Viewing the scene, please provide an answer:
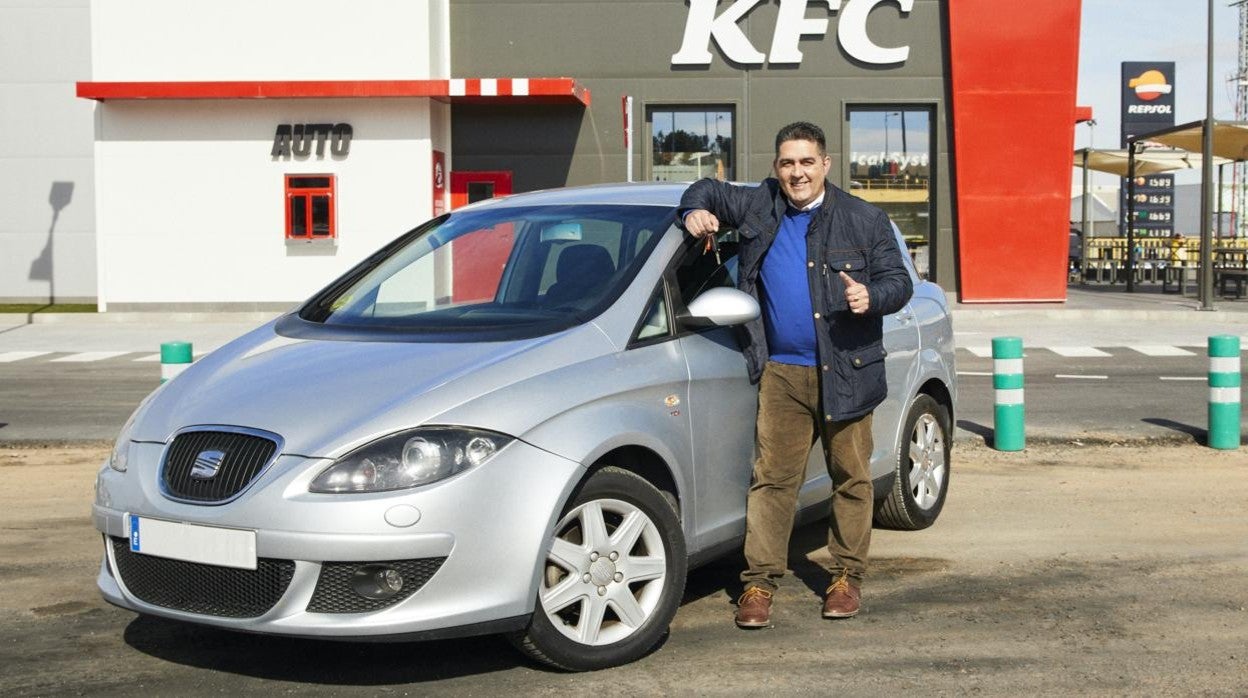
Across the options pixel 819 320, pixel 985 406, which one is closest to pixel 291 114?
pixel 985 406

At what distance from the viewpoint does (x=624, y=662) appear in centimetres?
483

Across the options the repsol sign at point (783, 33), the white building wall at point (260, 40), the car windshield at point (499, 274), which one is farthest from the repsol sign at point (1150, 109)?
the car windshield at point (499, 274)

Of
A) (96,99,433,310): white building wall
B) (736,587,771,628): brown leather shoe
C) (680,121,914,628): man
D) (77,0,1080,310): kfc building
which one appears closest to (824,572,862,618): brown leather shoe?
(680,121,914,628): man

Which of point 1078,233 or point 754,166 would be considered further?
point 1078,233

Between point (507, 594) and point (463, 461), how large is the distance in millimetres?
413

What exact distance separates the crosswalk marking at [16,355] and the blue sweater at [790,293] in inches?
562

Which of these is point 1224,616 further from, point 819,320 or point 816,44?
point 816,44

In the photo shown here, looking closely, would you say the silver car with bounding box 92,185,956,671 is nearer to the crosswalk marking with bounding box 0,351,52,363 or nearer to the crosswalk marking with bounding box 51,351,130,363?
the crosswalk marking with bounding box 51,351,130,363

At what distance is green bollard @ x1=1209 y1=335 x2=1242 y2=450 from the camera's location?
962 centimetres

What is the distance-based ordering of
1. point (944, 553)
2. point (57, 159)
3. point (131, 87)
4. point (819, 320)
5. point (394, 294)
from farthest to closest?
point (57, 159) < point (131, 87) < point (944, 553) < point (394, 294) < point (819, 320)

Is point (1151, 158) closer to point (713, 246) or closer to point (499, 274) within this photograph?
point (713, 246)

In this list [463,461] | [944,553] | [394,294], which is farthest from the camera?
[944,553]

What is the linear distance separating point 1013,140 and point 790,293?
22296 mm

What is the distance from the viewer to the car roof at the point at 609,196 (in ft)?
18.7
